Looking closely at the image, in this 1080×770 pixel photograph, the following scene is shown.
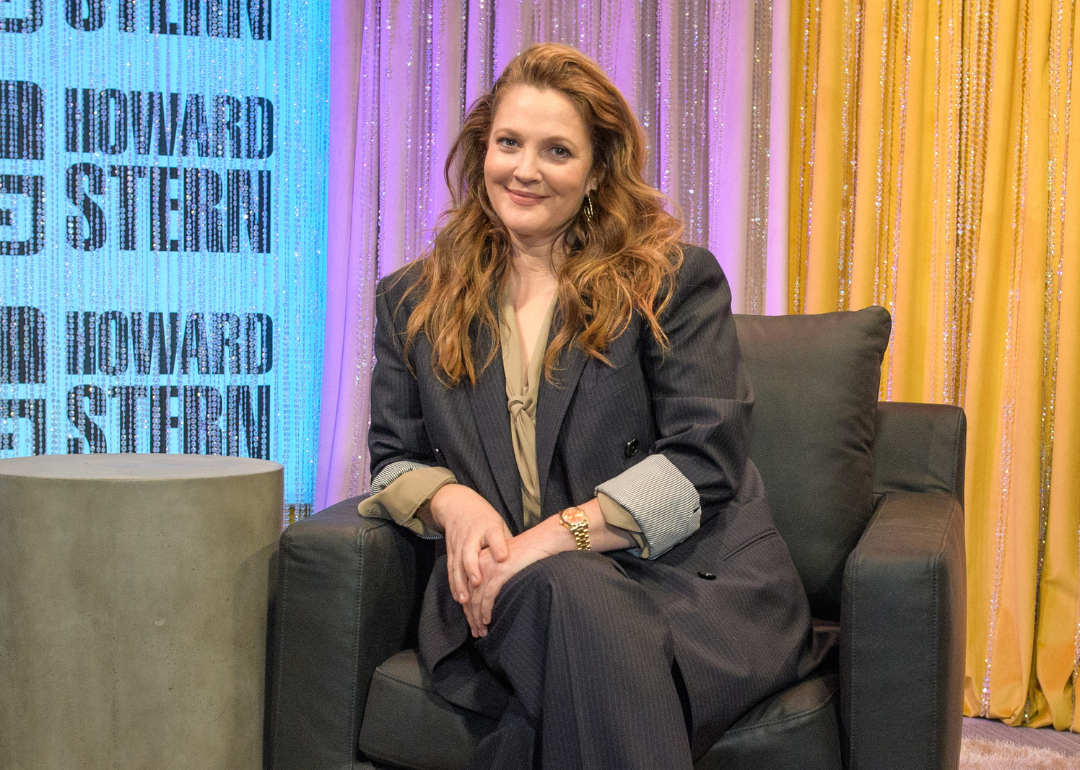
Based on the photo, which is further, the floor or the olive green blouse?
the floor

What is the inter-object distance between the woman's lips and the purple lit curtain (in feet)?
3.47

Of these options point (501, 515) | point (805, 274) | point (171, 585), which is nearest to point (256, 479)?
point (171, 585)

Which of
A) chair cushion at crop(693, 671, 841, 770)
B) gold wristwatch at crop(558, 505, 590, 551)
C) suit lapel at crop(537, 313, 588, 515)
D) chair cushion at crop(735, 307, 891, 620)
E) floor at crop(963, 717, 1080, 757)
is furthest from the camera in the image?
floor at crop(963, 717, 1080, 757)

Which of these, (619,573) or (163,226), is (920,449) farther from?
(163,226)

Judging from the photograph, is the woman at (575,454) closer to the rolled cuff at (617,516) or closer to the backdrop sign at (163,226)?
the rolled cuff at (617,516)

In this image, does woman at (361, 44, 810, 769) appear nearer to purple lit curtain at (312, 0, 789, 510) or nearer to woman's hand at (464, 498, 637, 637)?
woman's hand at (464, 498, 637, 637)

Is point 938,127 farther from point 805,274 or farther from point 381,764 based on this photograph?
point 381,764

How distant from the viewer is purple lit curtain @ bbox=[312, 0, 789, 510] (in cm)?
259

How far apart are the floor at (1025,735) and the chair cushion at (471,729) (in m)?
1.14

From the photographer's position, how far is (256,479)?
150cm

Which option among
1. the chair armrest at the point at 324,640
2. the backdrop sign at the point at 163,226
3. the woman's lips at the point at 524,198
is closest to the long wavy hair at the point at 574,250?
the woman's lips at the point at 524,198

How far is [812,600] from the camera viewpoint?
66.3 inches

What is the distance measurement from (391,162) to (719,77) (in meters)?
0.92

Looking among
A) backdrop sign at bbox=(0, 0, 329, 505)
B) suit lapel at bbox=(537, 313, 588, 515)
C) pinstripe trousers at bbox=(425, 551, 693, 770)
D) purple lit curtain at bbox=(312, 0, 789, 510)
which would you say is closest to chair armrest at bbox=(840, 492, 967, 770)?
pinstripe trousers at bbox=(425, 551, 693, 770)
